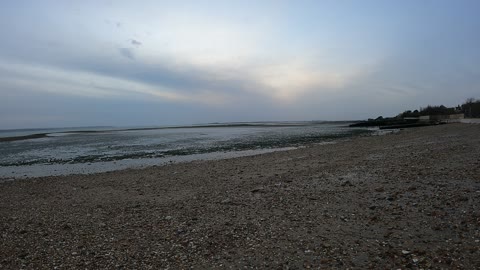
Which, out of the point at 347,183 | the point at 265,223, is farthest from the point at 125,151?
the point at 265,223

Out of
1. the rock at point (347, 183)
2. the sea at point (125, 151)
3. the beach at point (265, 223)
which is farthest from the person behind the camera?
the sea at point (125, 151)

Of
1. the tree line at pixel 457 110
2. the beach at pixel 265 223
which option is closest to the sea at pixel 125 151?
the beach at pixel 265 223

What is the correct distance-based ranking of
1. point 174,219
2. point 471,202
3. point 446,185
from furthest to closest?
1. point 446,185
2. point 174,219
3. point 471,202

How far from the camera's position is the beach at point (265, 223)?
5.16 metres

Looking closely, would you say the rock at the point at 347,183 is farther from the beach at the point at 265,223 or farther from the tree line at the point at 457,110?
the tree line at the point at 457,110

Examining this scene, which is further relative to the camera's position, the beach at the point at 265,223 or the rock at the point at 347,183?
the rock at the point at 347,183

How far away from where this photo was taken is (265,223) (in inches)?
271

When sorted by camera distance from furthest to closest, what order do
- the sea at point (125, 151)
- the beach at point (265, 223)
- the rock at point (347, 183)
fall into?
the sea at point (125, 151)
the rock at point (347, 183)
the beach at point (265, 223)

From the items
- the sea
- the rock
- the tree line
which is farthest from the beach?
the tree line

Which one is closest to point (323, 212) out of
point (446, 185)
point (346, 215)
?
point (346, 215)

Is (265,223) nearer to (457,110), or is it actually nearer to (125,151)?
(125,151)

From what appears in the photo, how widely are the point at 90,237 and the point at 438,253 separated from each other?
20.7 feet

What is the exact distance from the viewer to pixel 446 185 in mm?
8727

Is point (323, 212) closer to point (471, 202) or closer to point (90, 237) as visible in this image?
point (471, 202)
